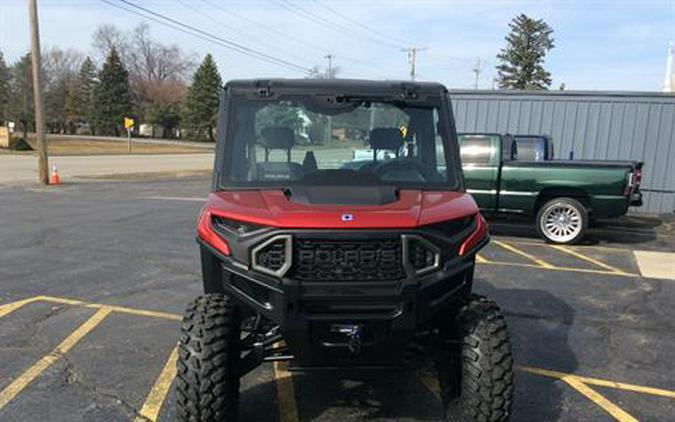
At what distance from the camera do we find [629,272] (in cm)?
914

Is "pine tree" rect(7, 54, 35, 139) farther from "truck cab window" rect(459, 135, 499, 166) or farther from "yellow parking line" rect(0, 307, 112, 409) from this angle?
"yellow parking line" rect(0, 307, 112, 409)

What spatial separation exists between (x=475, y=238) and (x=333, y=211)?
36.0 inches

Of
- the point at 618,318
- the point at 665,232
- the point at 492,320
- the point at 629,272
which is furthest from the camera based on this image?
the point at 665,232

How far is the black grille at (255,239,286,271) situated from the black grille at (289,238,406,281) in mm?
78

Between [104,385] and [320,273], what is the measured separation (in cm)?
227

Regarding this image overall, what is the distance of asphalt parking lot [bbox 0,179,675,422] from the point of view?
4.45 meters

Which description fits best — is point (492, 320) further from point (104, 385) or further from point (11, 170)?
point (11, 170)

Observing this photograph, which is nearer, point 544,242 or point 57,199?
point 544,242

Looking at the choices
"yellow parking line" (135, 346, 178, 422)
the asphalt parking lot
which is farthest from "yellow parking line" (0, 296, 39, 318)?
"yellow parking line" (135, 346, 178, 422)

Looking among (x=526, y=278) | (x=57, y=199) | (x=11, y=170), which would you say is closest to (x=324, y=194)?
(x=526, y=278)

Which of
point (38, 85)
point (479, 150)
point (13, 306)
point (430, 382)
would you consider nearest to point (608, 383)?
point (430, 382)

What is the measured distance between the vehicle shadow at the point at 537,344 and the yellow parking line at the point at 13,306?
197 inches

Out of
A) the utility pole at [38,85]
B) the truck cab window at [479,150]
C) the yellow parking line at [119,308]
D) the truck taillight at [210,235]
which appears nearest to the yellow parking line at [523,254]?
the truck cab window at [479,150]

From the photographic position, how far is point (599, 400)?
183 inches
